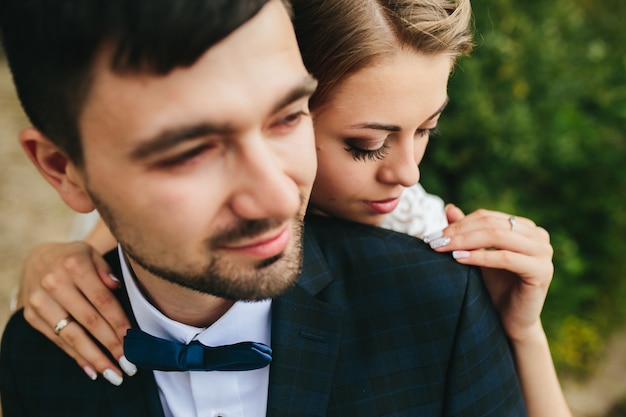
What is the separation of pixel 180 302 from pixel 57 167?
0.51m

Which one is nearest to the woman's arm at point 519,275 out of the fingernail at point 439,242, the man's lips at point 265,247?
the fingernail at point 439,242

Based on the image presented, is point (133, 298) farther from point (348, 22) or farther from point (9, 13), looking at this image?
point (348, 22)

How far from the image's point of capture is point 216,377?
5.94 feet

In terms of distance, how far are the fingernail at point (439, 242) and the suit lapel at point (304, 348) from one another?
0.32 m

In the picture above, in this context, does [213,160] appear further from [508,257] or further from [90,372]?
[508,257]

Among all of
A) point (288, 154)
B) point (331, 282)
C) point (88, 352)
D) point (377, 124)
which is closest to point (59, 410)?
point (88, 352)

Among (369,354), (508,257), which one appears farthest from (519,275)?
(369,354)

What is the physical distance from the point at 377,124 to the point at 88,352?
42.1 inches

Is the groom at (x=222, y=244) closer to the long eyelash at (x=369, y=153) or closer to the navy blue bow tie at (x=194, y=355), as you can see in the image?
the navy blue bow tie at (x=194, y=355)

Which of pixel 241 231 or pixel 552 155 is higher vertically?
pixel 241 231

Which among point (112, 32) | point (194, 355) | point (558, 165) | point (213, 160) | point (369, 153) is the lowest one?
point (558, 165)

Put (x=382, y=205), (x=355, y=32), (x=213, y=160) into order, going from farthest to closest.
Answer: (x=382, y=205)
(x=355, y=32)
(x=213, y=160)

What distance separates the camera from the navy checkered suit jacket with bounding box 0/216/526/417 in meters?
1.77

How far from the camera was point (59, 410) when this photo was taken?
185cm
